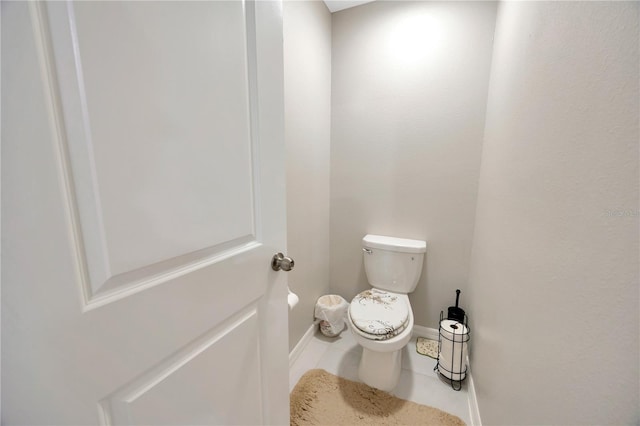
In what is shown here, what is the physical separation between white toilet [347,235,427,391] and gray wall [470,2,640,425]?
0.43 meters

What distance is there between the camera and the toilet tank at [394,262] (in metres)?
1.64

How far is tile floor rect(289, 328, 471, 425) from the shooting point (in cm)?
129

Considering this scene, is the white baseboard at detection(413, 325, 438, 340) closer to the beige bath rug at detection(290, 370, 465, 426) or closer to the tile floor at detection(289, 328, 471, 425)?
the tile floor at detection(289, 328, 471, 425)

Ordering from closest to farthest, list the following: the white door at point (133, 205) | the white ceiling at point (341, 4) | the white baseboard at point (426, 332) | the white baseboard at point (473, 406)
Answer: the white door at point (133, 205)
the white baseboard at point (473, 406)
the white ceiling at point (341, 4)
the white baseboard at point (426, 332)

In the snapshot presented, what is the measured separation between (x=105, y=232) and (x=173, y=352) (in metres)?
0.28

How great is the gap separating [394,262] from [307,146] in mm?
983

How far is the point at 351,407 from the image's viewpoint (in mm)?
1248

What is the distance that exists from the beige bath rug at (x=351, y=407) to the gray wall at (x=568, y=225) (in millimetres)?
303

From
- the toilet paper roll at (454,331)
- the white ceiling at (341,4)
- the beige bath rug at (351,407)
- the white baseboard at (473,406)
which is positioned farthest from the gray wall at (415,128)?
the beige bath rug at (351,407)

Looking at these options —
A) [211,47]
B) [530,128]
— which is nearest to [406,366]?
[530,128]

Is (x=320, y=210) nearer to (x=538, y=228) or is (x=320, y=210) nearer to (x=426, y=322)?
(x=426, y=322)

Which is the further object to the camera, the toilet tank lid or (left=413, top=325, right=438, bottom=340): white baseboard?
(left=413, top=325, right=438, bottom=340): white baseboard

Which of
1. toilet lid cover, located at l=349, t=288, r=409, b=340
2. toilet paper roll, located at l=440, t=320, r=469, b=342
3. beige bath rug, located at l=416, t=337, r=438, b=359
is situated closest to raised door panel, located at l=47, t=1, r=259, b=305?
toilet lid cover, located at l=349, t=288, r=409, b=340

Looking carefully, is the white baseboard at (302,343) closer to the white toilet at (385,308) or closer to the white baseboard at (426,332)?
the white toilet at (385,308)
